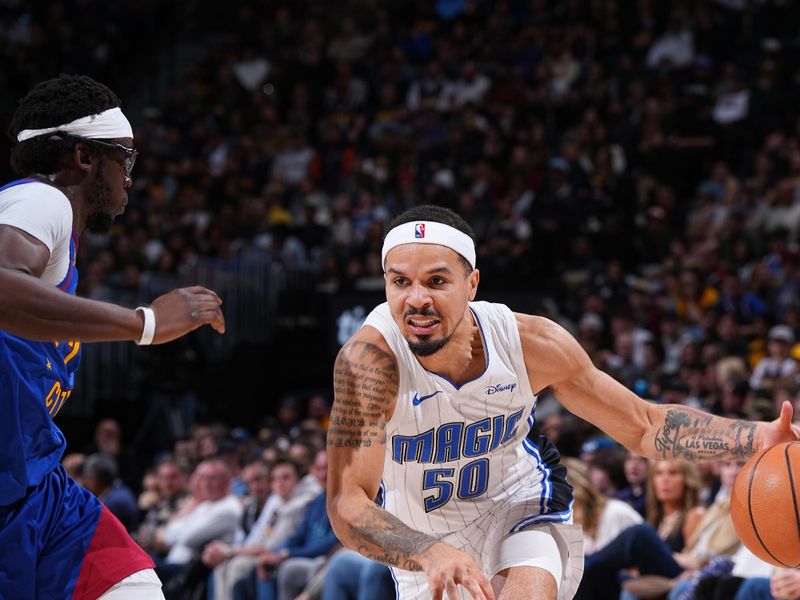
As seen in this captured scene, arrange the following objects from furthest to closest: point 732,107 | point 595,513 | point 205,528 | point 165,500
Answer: point 732,107
point 165,500
point 205,528
point 595,513

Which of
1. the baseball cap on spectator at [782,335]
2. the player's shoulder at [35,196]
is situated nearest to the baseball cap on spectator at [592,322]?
the baseball cap on spectator at [782,335]

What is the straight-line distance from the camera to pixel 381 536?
12.5 ft

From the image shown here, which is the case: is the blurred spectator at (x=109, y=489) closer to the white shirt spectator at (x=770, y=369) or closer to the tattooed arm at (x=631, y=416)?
the white shirt spectator at (x=770, y=369)

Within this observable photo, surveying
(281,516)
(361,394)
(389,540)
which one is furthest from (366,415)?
(281,516)

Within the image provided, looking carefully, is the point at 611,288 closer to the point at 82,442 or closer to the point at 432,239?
the point at 82,442

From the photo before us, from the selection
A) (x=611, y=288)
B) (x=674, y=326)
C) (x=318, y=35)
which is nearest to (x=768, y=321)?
(x=674, y=326)

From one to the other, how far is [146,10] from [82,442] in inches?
366

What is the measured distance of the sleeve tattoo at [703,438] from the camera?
4.39m

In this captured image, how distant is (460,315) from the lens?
167 inches

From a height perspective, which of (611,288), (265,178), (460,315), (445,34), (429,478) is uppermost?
(445,34)

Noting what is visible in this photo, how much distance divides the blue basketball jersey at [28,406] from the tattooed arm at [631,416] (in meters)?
1.71

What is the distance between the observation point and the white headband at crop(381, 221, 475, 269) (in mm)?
4219

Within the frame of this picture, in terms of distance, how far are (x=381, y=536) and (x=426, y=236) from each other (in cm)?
108

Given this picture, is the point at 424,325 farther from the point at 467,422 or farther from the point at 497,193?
the point at 497,193
